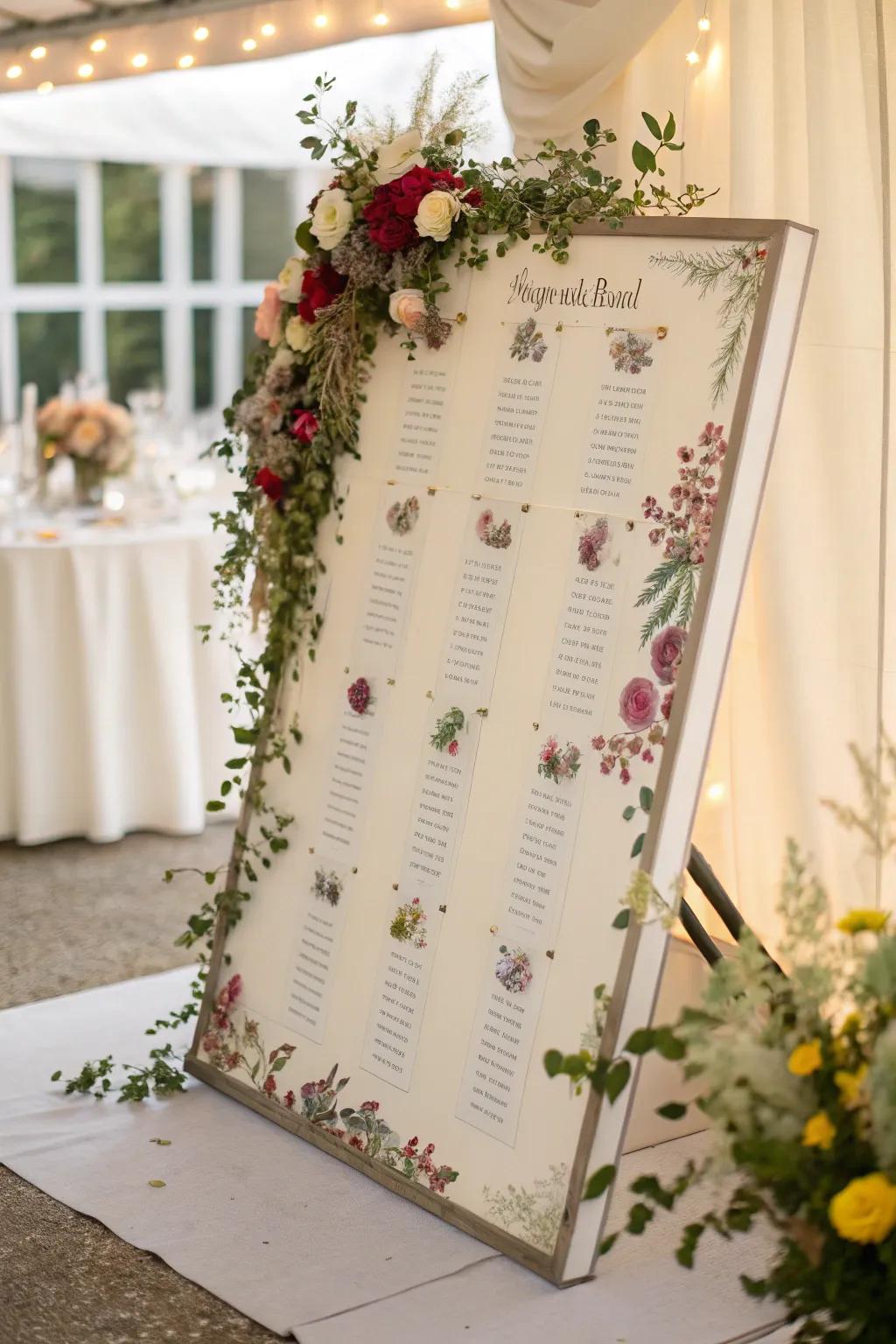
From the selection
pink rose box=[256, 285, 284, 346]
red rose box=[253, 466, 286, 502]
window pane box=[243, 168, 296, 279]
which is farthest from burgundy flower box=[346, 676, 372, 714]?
window pane box=[243, 168, 296, 279]

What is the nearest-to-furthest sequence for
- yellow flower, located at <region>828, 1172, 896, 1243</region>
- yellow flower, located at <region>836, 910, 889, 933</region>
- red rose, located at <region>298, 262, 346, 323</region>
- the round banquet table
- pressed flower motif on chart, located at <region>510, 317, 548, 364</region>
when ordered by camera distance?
yellow flower, located at <region>828, 1172, 896, 1243</region> < yellow flower, located at <region>836, 910, 889, 933</region> < pressed flower motif on chart, located at <region>510, 317, 548, 364</region> < red rose, located at <region>298, 262, 346, 323</region> < the round banquet table

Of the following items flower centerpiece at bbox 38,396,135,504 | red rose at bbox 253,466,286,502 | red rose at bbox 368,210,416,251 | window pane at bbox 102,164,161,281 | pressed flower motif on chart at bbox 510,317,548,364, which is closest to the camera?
pressed flower motif on chart at bbox 510,317,548,364

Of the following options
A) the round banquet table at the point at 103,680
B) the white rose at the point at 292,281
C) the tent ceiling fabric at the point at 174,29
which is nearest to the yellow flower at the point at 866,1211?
the white rose at the point at 292,281

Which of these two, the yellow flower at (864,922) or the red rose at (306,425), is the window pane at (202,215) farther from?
the yellow flower at (864,922)

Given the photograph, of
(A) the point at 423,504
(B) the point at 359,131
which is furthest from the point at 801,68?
(A) the point at 423,504

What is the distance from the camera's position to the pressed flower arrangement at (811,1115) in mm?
1427

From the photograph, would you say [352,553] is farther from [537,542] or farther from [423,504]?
[537,542]

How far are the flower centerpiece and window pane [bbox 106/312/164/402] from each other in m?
1.94

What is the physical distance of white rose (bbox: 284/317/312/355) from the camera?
287 centimetres

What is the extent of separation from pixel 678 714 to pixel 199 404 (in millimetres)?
5607

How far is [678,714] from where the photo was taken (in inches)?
87.9

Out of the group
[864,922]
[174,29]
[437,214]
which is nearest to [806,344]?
[437,214]

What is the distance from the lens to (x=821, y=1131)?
1.45m

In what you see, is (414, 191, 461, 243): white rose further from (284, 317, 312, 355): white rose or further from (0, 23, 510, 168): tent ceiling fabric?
(0, 23, 510, 168): tent ceiling fabric
